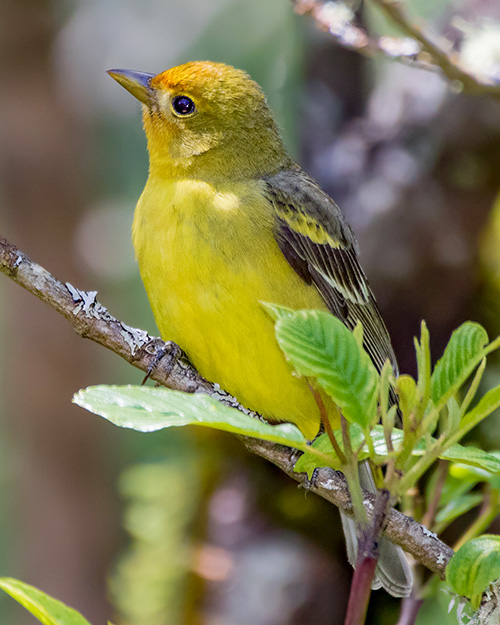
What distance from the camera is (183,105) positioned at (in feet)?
10.7

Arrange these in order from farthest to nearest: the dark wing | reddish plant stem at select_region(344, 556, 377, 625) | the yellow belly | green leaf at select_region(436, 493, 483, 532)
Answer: the dark wing → the yellow belly → green leaf at select_region(436, 493, 483, 532) → reddish plant stem at select_region(344, 556, 377, 625)

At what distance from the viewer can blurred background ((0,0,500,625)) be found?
11.2 ft

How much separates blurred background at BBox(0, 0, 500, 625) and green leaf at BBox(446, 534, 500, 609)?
1.52m

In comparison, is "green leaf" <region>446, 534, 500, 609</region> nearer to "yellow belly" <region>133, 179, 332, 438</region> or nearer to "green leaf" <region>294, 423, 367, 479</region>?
"green leaf" <region>294, 423, 367, 479</region>

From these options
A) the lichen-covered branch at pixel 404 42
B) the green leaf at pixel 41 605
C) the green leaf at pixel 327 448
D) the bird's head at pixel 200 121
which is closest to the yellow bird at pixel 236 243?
the bird's head at pixel 200 121

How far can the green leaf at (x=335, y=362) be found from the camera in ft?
4.11

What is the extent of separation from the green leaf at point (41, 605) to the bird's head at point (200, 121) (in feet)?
6.66

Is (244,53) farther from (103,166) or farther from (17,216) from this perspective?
(17,216)

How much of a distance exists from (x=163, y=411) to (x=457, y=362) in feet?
1.54

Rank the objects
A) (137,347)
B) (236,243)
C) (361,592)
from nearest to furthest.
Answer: (361,592) < (137,347) < (236,243)

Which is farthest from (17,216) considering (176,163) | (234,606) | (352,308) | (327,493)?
(327,493)

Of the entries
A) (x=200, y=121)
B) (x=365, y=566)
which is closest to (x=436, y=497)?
(x=365, y=566)

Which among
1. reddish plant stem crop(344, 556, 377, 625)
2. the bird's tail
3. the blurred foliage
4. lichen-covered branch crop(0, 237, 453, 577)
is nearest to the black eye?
→ lichen-covered branch crop(0, 237, 453, 577)

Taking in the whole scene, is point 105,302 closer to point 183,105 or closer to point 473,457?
point 183,105
